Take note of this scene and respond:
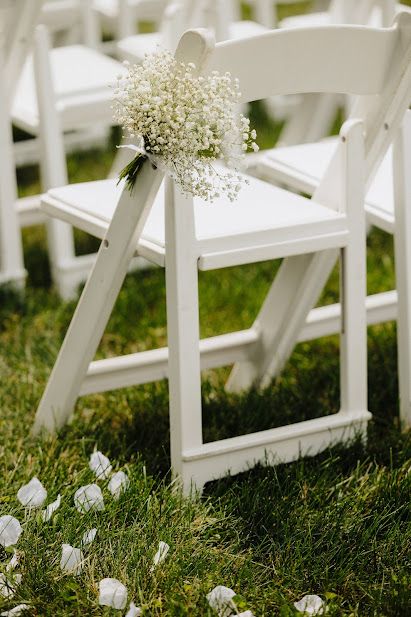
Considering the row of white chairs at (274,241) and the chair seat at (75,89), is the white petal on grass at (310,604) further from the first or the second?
the chair seat at (75,89)

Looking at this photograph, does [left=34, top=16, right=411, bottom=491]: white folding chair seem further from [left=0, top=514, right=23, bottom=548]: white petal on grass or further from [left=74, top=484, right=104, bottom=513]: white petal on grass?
[left=0, top=514, right=23, bottom=548]: white petal on grass

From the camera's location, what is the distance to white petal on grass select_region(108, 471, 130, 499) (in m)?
2.72

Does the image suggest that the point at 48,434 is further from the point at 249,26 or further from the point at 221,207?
the point at 249,26

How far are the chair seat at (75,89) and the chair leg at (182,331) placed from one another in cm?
144

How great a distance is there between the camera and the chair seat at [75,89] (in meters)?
4.05

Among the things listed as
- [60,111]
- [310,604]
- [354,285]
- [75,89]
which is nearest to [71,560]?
[310,604]

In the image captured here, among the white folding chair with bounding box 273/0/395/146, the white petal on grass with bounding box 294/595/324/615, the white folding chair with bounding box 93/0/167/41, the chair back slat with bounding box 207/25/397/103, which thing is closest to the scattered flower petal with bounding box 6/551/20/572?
the white petal on grass with bounding box 294/595/324/615

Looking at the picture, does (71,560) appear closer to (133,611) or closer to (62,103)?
(133,611)

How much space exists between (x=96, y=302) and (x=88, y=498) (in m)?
0.45

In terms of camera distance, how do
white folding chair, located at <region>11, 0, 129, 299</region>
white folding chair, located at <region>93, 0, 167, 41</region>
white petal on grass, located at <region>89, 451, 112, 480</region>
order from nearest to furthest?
white petal on grass, located at <region>89, 451, 112, 480</region> < white folding chair, located at <region>11, 0, 129, 299</region> < white folding chair, located at <region>93, 0, 167, 41</region>

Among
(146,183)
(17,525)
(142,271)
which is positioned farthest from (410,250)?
(142,271)

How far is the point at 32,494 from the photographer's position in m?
2.67

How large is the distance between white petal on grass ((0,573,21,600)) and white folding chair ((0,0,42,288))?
1831 millimetres

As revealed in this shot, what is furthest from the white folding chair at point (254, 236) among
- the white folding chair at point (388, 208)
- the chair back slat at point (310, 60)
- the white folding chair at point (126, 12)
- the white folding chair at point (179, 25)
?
the white folding chair at point (126, 12)
